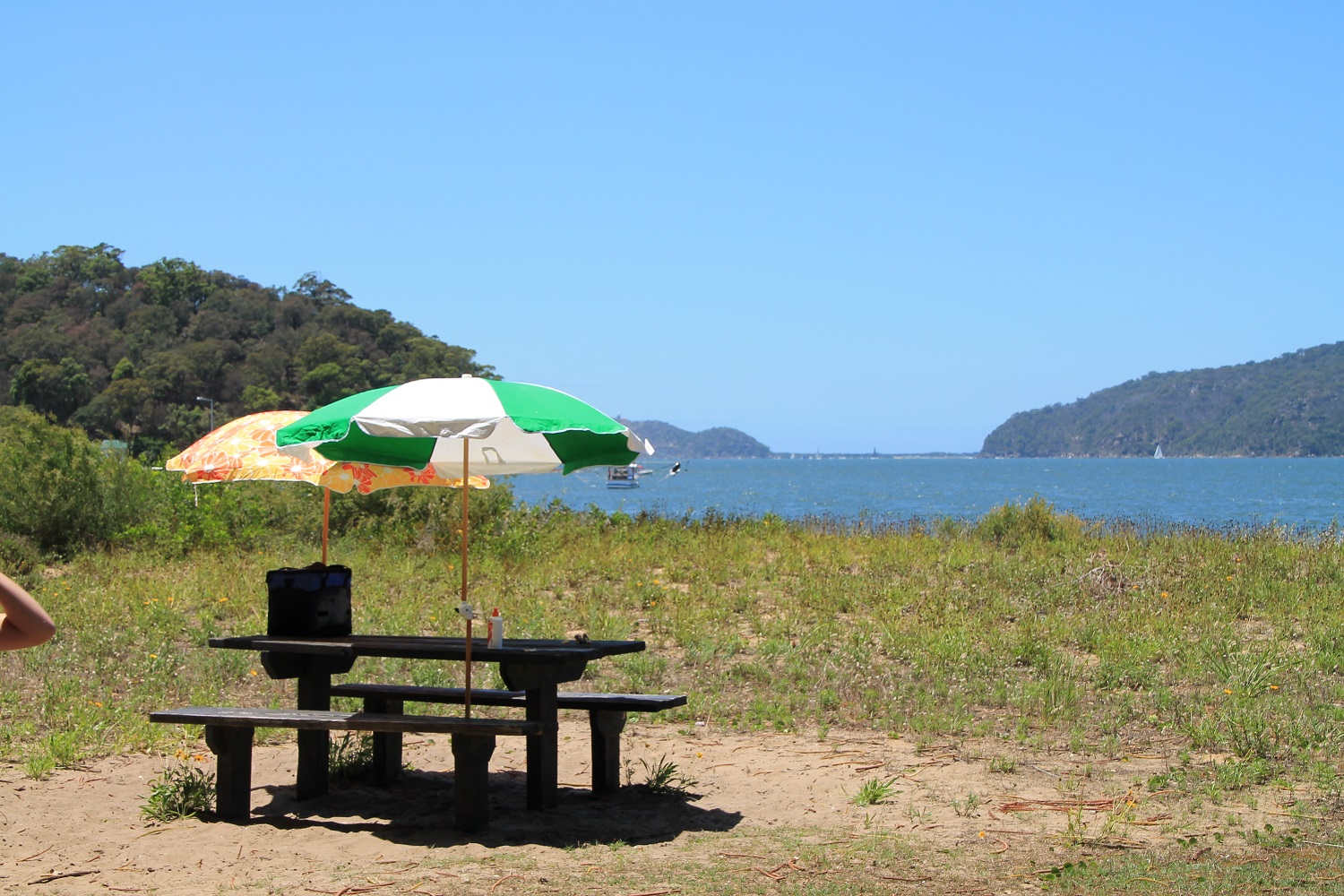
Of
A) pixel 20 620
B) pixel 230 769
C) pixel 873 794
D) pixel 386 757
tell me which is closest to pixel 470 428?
pixel 230 769

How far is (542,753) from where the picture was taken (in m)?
6.47

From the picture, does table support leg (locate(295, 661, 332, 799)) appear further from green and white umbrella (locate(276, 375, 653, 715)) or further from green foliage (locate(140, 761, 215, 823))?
green and white umbrella (locate(276, 375, 653, 715))

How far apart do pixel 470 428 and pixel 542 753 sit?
1825mm

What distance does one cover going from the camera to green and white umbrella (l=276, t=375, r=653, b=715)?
596 centimetres

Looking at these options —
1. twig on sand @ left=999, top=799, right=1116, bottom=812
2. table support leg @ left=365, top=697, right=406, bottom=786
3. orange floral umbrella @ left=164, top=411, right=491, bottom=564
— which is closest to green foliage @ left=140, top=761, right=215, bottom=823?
table support leg @ left=365, top=697, right=406, bottom=786

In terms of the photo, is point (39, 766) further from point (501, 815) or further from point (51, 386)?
point (51, 386)

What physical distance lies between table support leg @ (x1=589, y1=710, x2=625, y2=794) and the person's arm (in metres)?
4.47

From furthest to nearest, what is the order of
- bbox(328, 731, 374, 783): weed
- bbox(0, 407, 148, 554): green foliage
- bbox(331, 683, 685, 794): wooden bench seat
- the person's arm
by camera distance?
bbox(0, 407, 148, 554): green foliage
bbox(328, 731, 374, 783): weed
bbox(331, 683, 685, 794): wooden bench seat
the person's arm

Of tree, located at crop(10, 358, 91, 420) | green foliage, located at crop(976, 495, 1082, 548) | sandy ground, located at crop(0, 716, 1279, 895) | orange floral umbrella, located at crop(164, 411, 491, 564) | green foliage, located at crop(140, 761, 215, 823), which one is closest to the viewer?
sandy ground, located at crop(0, 716, 1279, 895)

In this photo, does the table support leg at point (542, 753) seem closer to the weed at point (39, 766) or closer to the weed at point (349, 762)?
the weed at point (349, 762)

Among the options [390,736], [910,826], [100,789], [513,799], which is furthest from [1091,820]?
[100,789]

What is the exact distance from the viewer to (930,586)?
13.3 m

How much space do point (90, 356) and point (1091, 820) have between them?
91892mm

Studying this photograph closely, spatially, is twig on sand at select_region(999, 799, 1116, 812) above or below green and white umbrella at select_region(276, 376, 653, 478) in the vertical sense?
below
